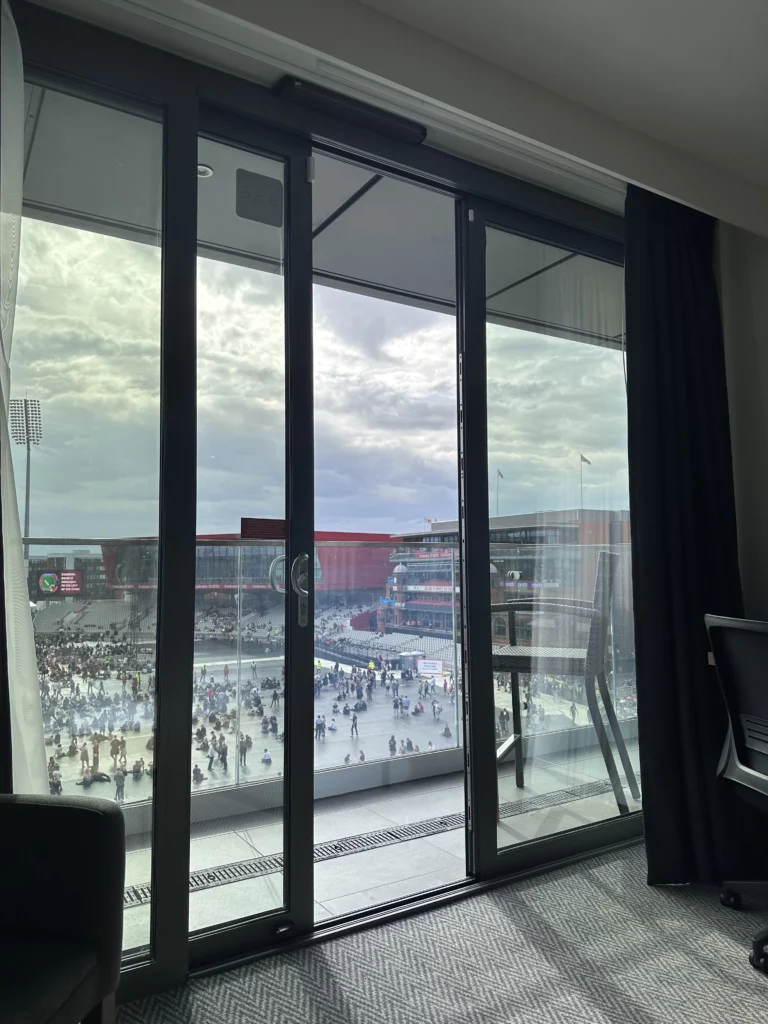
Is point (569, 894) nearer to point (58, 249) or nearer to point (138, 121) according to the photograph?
point (58, 249)

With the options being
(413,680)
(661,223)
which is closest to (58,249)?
(661,223)

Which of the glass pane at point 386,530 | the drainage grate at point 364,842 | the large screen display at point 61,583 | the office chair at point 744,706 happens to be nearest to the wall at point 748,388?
the office chair at point 744,706

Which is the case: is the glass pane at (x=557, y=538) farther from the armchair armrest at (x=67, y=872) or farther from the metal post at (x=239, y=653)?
the armchair armrest at (x=67, y=872)

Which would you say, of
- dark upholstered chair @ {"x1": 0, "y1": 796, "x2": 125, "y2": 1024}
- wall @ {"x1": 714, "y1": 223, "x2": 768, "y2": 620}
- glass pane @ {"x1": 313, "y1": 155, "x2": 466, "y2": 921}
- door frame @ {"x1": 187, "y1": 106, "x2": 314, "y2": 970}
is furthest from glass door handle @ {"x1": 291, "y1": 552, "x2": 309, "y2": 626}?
wall @ {"x1": 714, "y1": 223, "x2": 768, "y2": 620}

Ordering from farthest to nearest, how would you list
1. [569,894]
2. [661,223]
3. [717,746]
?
[661,223] < [717,746] < [569,894]

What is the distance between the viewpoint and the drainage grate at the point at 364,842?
204cm

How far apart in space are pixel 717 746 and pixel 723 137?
2309mm

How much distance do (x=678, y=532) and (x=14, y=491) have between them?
2261 millimetres

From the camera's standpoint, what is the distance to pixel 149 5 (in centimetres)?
188

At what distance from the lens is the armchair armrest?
4.55 ft

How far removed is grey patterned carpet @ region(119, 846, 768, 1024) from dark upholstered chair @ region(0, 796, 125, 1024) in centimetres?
58

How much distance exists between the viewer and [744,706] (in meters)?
2.30

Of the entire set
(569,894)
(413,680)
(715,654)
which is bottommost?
(569,894)

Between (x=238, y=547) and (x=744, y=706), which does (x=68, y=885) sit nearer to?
(x=238, y=547)
